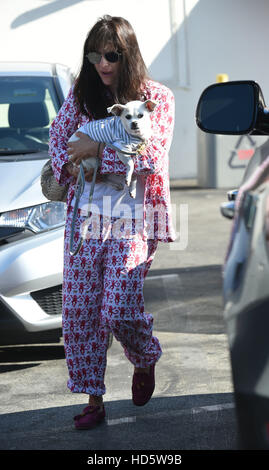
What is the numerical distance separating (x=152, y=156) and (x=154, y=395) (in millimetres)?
1289

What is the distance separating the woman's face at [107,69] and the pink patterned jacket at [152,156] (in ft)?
0.49

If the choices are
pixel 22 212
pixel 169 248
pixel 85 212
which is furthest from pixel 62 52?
pixel 85 212

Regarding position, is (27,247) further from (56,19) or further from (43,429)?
(56,19)

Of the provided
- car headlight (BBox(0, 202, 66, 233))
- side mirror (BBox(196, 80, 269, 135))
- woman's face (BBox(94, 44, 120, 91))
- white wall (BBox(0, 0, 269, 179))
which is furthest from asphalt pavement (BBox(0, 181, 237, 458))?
white wall (BBox(0, 0, 269, 179))

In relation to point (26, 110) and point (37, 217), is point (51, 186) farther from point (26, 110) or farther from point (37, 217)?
point (26, 110)

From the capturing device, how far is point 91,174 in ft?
12.1

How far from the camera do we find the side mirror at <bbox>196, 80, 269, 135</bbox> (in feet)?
10.2

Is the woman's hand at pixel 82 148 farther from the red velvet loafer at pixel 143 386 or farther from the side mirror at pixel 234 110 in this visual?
the red velvet loafer at pixel 143 386

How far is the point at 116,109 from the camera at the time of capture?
3.51m

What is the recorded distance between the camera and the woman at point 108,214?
368 cm

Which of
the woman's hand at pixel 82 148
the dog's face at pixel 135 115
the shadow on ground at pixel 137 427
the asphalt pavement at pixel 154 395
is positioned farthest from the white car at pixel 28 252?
the dog's face at pixel 135 115

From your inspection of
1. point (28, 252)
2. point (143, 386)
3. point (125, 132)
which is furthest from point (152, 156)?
point (28, 252)
